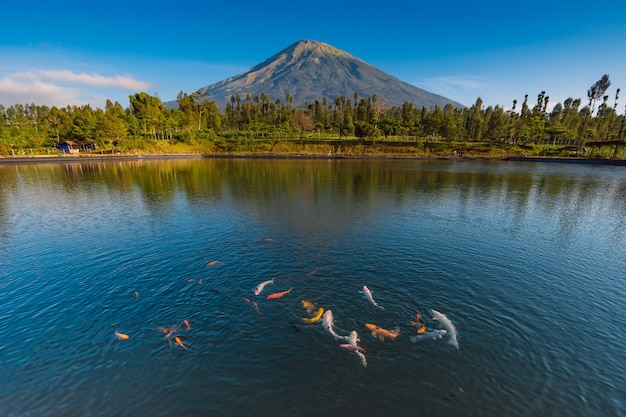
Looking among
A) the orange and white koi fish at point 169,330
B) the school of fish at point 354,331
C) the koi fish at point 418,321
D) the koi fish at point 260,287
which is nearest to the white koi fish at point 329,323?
the school of fish at point 354,331

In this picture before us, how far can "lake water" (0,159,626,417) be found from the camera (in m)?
10.5

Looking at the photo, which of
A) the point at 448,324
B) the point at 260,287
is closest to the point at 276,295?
the point at 260,287

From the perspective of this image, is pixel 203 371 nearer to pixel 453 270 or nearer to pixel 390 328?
pixel 390 328

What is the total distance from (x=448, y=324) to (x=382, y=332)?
11.8 feet

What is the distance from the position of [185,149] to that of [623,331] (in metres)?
141

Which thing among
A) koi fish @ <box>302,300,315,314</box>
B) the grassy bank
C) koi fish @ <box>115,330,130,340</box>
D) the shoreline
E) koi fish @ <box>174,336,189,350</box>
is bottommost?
koi fish @ <box>174,336,189,350</box>

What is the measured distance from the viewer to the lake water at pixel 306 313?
34.6 feet

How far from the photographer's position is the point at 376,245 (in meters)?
24.8

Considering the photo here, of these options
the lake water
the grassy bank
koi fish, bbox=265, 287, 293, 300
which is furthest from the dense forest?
koi fish, bbox=265, 287, 293, 300

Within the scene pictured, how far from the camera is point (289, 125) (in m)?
160

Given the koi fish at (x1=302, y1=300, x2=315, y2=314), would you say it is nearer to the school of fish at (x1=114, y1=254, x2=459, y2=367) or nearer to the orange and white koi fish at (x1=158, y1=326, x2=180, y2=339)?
the school of fish at (x1=114, y1=254, x2=459, y2=367)

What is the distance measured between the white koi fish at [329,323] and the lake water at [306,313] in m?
0.31

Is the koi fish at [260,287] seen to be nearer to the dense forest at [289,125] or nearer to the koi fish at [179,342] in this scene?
the koi fish at [179,342]

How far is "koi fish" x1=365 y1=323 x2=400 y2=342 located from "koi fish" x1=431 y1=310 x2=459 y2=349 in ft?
8.05
